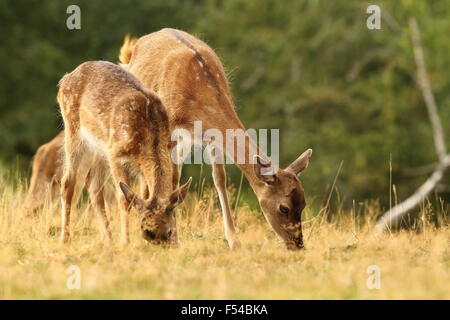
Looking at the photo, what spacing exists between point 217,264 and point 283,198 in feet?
4.33

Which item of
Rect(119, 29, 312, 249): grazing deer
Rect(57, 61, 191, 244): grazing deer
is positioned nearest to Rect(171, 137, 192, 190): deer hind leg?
Rect(119, 29, 312, 249): grazing deer

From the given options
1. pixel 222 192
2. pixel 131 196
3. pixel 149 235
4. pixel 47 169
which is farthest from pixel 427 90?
pixel 149 235

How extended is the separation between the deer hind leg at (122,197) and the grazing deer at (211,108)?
2.14 feet

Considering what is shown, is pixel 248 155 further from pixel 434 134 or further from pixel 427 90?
pixel 434 134

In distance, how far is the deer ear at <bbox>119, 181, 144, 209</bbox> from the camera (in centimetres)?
895

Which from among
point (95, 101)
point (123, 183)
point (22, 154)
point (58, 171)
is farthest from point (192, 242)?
point (22, 154)

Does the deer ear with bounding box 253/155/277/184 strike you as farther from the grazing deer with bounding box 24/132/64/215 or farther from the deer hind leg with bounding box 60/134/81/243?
the grazing deer with bounding box 24/132/64/215

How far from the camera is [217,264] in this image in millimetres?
8672

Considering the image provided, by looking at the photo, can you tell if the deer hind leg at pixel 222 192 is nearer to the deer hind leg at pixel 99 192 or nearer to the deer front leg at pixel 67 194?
the deer hind leg at pixel 99 192

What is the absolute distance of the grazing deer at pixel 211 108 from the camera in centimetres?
970

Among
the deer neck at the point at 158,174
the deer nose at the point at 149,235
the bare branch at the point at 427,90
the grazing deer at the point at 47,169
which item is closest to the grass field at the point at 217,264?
the deer nose at the point at 149,235

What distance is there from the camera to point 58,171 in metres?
14.3
